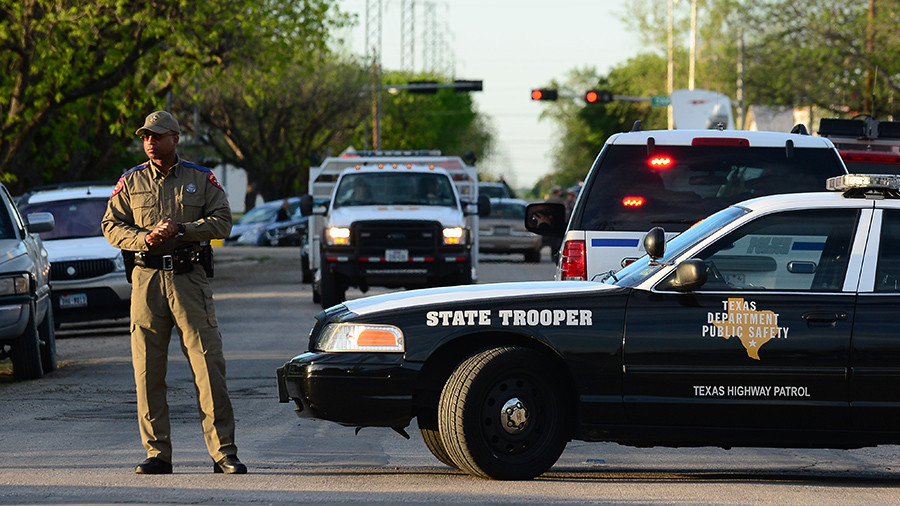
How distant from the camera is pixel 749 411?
24.1ft

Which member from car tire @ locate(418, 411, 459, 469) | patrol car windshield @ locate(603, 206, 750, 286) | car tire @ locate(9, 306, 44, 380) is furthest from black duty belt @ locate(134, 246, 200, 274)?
car tire @ locate(9, 306, 44, 380)

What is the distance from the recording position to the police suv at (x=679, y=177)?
9.98 metres

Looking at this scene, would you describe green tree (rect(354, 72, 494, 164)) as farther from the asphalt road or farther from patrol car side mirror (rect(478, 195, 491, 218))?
the asphalt road

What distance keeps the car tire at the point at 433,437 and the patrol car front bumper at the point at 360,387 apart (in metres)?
0.24

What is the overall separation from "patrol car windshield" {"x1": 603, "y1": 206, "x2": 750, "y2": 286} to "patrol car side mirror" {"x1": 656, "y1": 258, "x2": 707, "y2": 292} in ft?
0.59

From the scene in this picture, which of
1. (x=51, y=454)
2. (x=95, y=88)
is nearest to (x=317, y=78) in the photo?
(x=95, y=88)

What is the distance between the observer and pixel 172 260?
7656mm

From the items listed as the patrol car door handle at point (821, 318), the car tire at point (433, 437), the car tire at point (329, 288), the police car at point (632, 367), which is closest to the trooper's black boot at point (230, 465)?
the police car at point (632, 367)

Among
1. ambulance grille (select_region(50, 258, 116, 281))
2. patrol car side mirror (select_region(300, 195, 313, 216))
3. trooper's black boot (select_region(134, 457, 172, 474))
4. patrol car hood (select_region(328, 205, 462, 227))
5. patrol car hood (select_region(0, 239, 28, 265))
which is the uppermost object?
patrol car hood (select_region(0, 239, 28, 265))

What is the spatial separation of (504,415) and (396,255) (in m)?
12.1

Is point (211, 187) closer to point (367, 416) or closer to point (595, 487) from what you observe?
point (367, 416)

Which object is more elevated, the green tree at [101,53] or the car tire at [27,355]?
the green tree at [101,53]

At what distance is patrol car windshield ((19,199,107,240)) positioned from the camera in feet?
58.9

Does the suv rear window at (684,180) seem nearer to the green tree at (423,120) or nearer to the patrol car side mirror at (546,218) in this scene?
the patrol car side mirror at (546,218)
